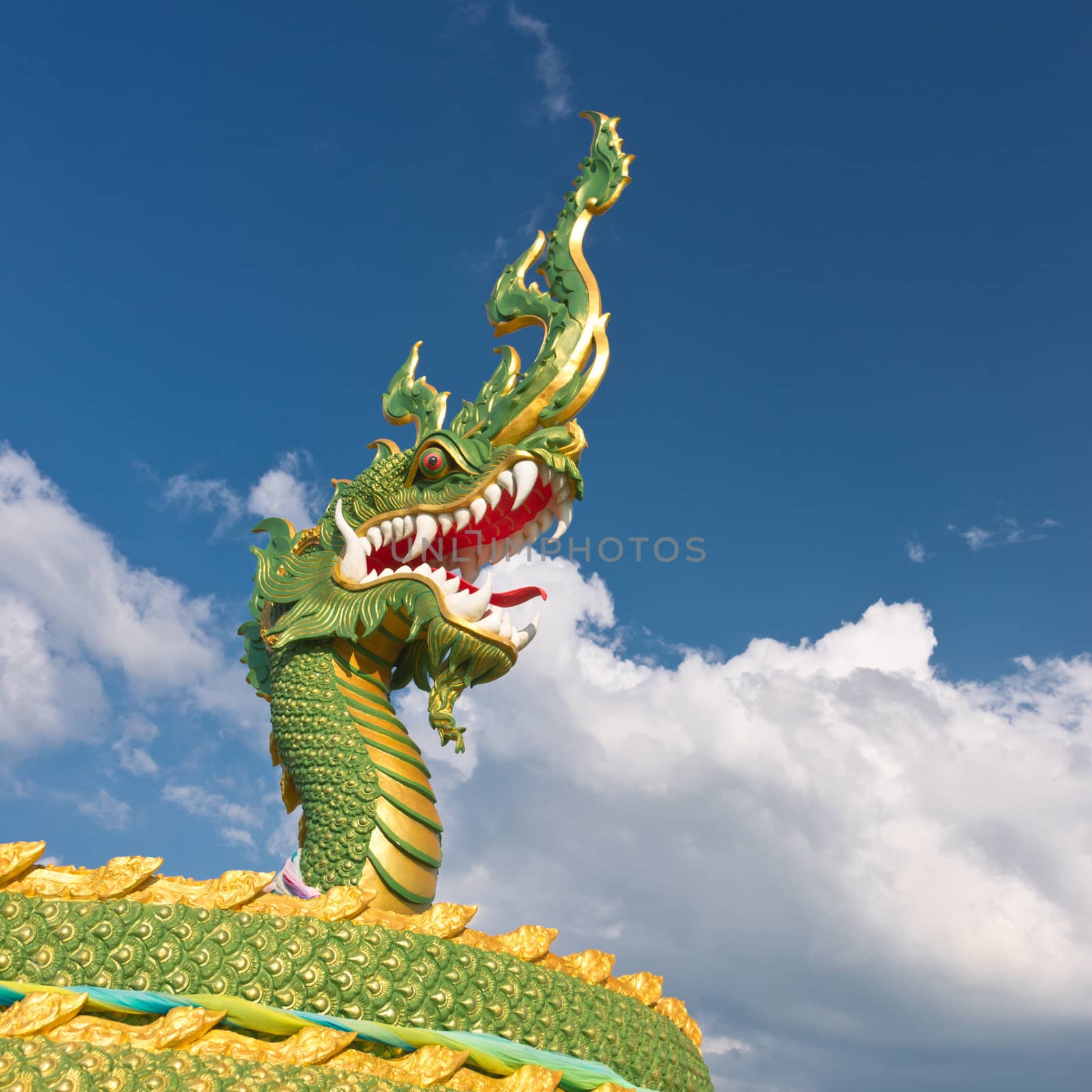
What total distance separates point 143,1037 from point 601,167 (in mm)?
5084

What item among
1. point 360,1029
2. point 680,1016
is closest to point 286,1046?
point 360,1029

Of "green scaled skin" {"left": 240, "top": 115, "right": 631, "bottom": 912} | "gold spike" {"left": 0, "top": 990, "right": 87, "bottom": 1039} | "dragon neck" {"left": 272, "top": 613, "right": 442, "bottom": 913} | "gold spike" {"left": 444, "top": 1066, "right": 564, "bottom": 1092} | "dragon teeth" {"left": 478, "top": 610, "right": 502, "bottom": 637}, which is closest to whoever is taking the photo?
"gold spike" {"left": 0, "top": 990, "right": 87, "bottom": 1039}

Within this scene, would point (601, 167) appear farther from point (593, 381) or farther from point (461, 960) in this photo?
point (461, 960)

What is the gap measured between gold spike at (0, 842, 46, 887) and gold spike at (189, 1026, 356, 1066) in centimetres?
85

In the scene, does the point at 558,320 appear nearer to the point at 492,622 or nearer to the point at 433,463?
the point at 433,463

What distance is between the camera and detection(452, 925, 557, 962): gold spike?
358 cm

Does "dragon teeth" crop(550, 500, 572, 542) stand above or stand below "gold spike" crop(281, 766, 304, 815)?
above

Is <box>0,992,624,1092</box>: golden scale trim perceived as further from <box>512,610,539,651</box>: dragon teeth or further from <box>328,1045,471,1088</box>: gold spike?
<box>512,610,539,651</box>: dragon teeth

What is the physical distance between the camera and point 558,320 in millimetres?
5379

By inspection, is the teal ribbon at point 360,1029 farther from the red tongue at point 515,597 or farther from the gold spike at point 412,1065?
the red tongue at point 515,597

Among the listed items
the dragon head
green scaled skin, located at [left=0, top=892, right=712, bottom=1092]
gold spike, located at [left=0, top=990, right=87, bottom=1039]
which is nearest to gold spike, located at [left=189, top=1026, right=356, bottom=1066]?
green scaled skin, located at [left=0, top=892, right=712, bottom=1092]

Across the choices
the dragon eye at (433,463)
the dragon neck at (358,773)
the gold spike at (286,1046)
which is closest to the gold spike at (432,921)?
the gold spike at (286,1046)

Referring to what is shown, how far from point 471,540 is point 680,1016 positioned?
254 centimetres

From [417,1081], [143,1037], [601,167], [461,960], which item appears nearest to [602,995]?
[461,960]
